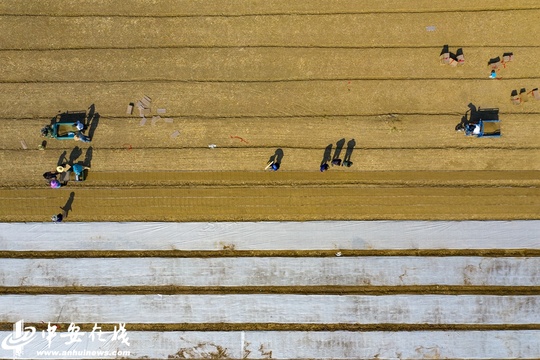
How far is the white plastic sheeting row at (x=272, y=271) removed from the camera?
942 cm

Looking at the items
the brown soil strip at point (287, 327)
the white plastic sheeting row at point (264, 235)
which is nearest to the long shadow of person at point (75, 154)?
the white plastic sheeting row at point (264, 235)

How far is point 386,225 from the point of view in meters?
9.56

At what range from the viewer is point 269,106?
9.78 meters

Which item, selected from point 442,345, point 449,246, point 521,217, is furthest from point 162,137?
point 521,217

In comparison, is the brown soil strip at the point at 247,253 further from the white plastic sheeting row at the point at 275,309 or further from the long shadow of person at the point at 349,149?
the long shadow of person at the point at 349,149

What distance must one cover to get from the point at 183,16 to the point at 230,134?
377 cm

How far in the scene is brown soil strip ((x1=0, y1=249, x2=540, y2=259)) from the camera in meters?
9.48

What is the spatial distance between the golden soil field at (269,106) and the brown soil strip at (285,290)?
1970mm

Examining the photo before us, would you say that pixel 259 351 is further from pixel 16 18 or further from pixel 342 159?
pixel 16 18

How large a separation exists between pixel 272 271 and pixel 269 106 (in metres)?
4.73

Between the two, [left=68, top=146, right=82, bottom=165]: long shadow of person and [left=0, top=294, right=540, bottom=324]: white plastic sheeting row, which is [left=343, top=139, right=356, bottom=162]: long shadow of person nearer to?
[left=0, top=294, right=540, bottom=324]: white plastic sheeting row

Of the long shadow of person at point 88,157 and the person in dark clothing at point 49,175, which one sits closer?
the person in dark clothing at point 49,175

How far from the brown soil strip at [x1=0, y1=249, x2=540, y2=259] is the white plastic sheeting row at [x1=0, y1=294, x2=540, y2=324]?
113cm

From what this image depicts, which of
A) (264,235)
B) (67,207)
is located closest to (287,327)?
(264,235)
